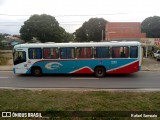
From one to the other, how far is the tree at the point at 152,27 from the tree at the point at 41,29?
25.6m

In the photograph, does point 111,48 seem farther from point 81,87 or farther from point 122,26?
point 122,26

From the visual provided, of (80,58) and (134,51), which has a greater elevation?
(134,51)

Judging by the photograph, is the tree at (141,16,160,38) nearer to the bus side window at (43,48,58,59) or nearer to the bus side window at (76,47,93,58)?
the bus side window at (76,47,93,58)

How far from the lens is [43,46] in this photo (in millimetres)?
14672

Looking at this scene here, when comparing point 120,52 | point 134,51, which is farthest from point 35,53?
point 134,51

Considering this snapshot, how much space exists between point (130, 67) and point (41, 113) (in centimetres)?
914

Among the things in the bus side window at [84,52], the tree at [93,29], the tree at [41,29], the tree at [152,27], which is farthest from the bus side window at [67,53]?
the tree at [152,27]

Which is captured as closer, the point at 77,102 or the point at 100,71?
the point at 77,102

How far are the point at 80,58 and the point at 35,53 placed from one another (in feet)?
10.8

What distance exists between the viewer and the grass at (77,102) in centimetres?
654

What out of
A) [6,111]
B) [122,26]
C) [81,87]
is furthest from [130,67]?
[122,26]

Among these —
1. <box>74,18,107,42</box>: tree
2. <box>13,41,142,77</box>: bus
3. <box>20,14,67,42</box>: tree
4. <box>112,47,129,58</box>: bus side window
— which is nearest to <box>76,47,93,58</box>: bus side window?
<box>13,41,142,77</box>: bus

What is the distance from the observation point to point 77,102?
23.7 feet

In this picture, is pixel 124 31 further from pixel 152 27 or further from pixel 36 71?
pixel 36 71
